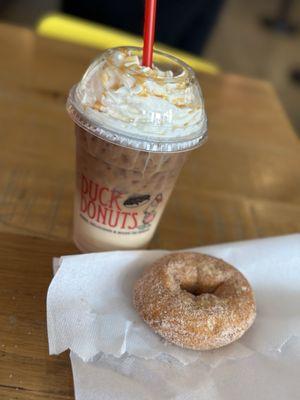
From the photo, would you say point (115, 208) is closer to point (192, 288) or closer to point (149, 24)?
point (192, 288)

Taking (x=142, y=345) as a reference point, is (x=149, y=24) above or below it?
above

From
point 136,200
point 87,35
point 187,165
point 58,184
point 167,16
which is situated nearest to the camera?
point 136,200

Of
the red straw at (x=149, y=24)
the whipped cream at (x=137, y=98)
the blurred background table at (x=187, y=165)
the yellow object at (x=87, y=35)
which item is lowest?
the yellow object at (x=87, y=35)

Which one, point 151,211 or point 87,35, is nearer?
point 151,211

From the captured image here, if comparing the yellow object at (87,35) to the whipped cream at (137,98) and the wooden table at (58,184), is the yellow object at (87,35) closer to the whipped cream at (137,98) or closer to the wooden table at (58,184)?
the wooden table at (58,184)

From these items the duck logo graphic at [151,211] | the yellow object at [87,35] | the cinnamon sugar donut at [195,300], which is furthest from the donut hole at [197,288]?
the yellow object at [87,35]

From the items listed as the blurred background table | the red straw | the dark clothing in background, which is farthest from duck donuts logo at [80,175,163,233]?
the dark clothing in background

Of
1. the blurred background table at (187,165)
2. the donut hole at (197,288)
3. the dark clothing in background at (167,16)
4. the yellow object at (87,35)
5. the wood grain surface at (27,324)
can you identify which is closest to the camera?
the wood grain surface at (27,324)

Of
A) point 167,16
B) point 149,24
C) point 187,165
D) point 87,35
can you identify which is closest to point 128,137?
point 149,24
